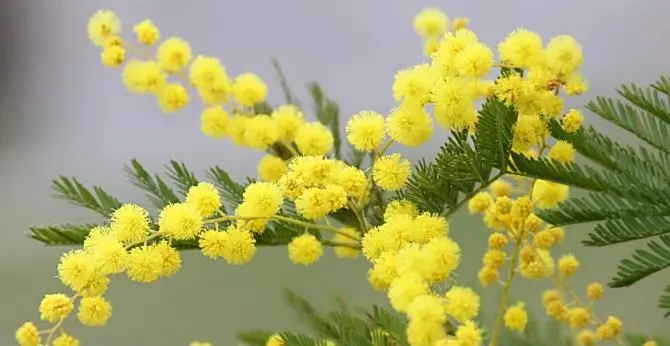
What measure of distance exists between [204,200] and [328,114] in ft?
0.71

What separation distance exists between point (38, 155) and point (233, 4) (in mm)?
536

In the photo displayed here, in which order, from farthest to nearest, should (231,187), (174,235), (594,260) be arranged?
1. (594,260)
2. (231,187)
3. (174,235)

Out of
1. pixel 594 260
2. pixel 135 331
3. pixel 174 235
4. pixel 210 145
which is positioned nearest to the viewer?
pixel 174 235

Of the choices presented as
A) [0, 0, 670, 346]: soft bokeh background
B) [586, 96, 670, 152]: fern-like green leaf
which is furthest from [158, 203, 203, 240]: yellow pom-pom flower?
[0, 0, 670, 346]: soft bokeh background

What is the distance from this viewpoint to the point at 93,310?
0.36 m

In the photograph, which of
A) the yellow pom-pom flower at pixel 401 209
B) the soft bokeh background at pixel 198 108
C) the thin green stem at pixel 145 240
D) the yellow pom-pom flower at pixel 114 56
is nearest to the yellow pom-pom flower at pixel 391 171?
the yellow pom-pom flower at pixel 401 209

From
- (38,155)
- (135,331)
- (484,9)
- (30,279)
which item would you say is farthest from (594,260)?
(38,155)

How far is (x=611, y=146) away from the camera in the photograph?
1.28 ft

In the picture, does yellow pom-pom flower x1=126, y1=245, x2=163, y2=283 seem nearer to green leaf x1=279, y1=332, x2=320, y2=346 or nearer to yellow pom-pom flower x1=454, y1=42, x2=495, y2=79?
green leaf x1=279, y1=332, x2=320, y2=346

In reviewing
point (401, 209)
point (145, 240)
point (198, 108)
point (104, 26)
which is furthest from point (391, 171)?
point (198, 108)

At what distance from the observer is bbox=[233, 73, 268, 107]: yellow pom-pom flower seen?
51cm

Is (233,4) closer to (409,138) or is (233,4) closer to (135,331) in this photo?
(135,331)

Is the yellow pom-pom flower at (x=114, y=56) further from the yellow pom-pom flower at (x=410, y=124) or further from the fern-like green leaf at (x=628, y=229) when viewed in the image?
the fern-like green leaf at (x=628, y=229)

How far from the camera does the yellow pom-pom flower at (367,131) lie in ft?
1.27
